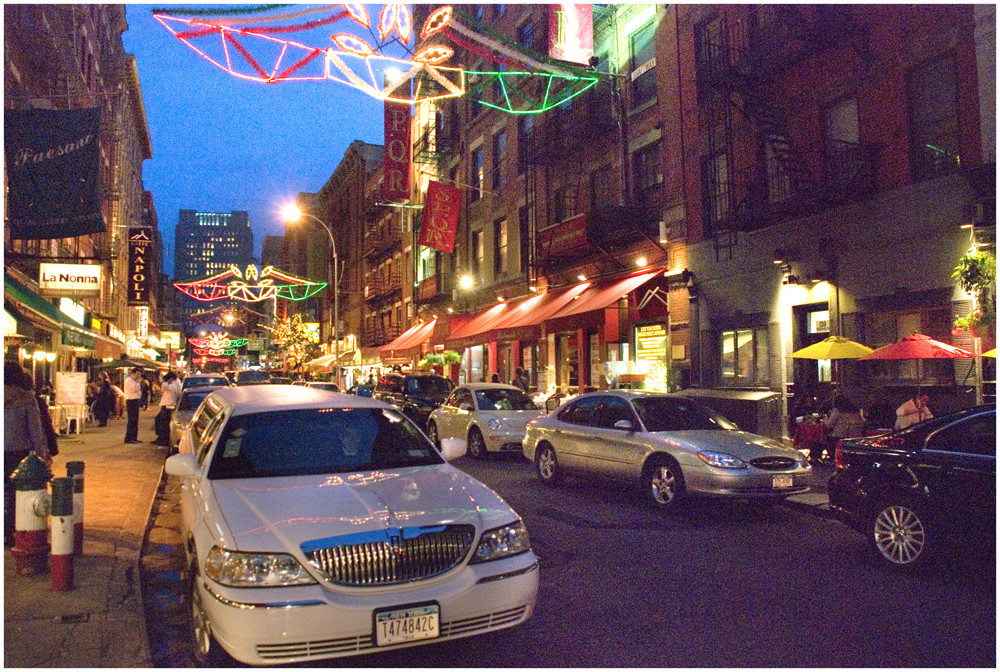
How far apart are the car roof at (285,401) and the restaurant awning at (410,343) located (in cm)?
2695

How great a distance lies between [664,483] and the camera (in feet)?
30.1

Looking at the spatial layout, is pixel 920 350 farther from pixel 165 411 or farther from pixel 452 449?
pixel 165 411

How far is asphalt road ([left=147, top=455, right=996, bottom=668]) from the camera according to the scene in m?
4.52

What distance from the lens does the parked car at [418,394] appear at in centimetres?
1925

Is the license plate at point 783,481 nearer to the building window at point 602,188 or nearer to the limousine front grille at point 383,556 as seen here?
the limousine front grille at point 383,556

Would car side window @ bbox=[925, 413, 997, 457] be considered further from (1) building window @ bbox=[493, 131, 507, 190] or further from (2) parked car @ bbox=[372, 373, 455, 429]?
(1) building window @ bbox=[493, 131, 507, 190]

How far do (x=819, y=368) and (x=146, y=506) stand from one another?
508 inches

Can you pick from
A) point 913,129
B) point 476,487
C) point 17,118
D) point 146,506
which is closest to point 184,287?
point 17,118

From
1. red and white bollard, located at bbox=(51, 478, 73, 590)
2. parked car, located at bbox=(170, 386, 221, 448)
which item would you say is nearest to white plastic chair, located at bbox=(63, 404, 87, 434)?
parked car, located at bbox=(170, 386, 221, 448)

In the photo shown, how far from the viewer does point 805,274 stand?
15.5 m

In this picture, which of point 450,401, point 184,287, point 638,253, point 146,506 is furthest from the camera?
point 184,287

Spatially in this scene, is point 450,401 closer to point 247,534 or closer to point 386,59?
point 386,59

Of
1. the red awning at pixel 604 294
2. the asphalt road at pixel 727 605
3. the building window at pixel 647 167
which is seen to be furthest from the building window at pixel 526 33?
the asphalt road at pixel 727 605

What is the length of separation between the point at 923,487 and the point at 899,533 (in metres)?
0.50
